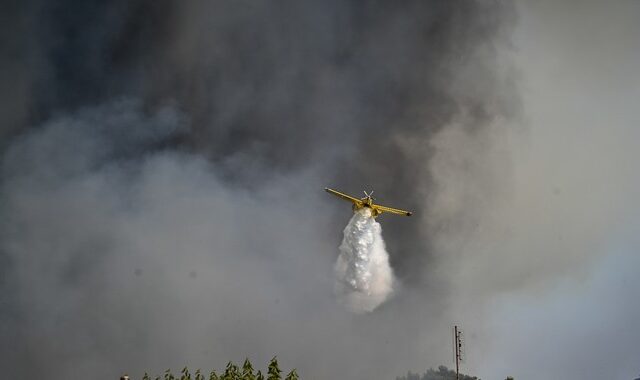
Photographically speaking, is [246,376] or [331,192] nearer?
[246,376]

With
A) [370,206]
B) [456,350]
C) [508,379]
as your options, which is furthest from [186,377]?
[508,379]

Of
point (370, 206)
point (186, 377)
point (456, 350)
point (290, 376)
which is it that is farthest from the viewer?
point (370, 206)

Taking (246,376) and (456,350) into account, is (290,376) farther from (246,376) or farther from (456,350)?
(456,350)

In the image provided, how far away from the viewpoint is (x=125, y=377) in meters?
129

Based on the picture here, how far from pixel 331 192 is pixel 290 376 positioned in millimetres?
62476

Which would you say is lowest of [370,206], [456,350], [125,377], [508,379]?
[125,377]

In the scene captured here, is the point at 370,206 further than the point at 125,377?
Yes

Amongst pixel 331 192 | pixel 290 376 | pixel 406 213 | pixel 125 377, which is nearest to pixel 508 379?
pixel 406 213

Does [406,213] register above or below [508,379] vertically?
above

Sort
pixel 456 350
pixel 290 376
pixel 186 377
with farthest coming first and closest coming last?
1. pixel 456 350
2. pixel 186 377
3. pixel 290 376

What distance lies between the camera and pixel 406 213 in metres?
182

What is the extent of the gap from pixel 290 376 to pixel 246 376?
8435 millimetres

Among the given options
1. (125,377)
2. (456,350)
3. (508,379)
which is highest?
(508,379)

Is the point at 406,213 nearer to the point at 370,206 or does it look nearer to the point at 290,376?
the point at 370,206
